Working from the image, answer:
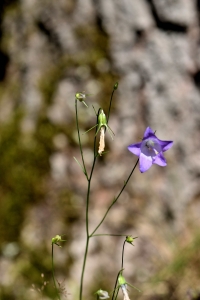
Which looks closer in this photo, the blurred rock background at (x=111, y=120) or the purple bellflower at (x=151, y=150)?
the purple bellflower at (x=151, y=150)

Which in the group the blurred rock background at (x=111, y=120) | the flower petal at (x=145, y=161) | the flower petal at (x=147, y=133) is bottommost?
the flower petal at (x=145, y=161)

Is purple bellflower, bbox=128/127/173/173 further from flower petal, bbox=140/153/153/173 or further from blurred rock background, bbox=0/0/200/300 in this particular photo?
blurred rock background, bbox=0/0/200/300

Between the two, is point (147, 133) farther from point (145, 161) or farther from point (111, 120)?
point (111, 120)

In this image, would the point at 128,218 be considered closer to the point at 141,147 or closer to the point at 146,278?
the point at 146,278

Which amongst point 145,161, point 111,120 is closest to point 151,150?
point 145,161

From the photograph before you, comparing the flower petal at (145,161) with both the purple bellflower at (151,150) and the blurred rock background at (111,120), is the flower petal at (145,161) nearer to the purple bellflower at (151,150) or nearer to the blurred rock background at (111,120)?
the purple bellflower at (151,150)

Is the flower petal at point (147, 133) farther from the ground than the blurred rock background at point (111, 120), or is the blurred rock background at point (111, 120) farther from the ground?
the blurred rock background at point (111, 120)

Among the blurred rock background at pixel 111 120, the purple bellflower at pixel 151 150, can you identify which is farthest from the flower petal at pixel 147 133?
the blurred rock background at pixel 111 120

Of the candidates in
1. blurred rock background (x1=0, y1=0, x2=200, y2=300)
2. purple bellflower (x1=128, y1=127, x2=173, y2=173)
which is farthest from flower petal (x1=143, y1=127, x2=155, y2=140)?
blurred rock background (x1=0, y1=0, x2=200, y2=300)

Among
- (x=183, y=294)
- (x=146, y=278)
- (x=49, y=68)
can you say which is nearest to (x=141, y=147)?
(x=183, y=294)
